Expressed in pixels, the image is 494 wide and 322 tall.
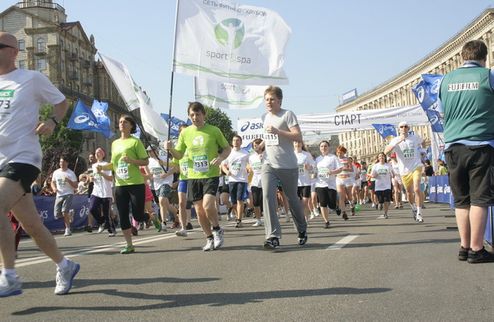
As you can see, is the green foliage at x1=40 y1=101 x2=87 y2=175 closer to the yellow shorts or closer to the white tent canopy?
the white tent canopy

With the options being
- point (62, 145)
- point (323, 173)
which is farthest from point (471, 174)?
point (62, 145)

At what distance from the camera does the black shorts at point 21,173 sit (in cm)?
471

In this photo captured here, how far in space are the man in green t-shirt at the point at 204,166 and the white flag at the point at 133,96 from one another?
21.4 ft

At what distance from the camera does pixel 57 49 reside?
79.7 metres

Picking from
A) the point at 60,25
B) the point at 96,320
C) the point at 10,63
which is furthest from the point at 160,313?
the point at 60,25

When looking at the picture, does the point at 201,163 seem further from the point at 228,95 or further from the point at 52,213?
the point at 52,213

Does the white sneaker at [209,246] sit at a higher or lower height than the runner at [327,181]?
lower

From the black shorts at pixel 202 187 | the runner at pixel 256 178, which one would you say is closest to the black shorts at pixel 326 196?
the runner at pixel 256 178

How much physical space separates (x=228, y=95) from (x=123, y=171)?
22.8 feet

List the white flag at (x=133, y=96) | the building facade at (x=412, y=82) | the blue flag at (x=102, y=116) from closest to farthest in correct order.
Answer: the white flag at (x=133, y=96) < the blue flag at (x=102, y=116) < the building facade at (x=412, y=82)

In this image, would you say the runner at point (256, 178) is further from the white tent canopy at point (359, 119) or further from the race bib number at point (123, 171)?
the white tent canopy at point (359, 119)

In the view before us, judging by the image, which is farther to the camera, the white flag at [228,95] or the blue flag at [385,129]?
the blue flag at [385,129]

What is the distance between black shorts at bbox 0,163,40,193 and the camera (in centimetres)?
471

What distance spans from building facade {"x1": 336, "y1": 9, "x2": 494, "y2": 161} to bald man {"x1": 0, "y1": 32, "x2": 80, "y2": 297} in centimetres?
5269
